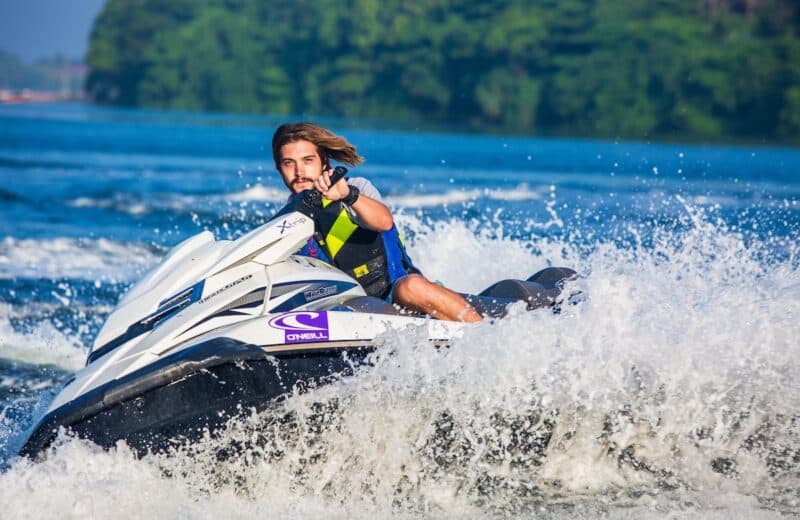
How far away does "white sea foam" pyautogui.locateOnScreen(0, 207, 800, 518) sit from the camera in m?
4.54

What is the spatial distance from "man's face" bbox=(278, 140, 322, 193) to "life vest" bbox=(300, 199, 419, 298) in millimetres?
173

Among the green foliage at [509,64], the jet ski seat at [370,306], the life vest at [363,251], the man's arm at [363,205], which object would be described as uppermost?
the green foliage at [509,64]

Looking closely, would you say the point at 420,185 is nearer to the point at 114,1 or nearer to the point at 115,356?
the point at 115,356

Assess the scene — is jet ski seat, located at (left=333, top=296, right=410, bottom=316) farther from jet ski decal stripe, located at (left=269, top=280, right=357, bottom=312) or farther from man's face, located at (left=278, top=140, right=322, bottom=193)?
man's face, located at (left=278, top=140, right=322, bottom=193)

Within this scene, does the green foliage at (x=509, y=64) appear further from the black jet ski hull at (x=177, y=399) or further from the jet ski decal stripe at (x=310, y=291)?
the black jet ski hull at (x=177, y=399)

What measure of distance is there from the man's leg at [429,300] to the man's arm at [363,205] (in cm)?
26

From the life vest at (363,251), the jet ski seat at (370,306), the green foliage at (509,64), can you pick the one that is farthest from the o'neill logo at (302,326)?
the green foliage at (509,64)

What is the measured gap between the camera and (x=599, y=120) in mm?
52469

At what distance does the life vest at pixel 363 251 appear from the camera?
500cm

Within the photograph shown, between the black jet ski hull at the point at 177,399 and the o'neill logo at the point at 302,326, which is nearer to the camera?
the black jet ski hull at the point at 177,399

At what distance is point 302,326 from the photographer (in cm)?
457

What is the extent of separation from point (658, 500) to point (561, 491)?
40 cm

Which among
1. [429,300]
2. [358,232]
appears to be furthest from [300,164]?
[429,300]

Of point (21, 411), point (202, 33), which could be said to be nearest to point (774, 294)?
point (21, 411)
